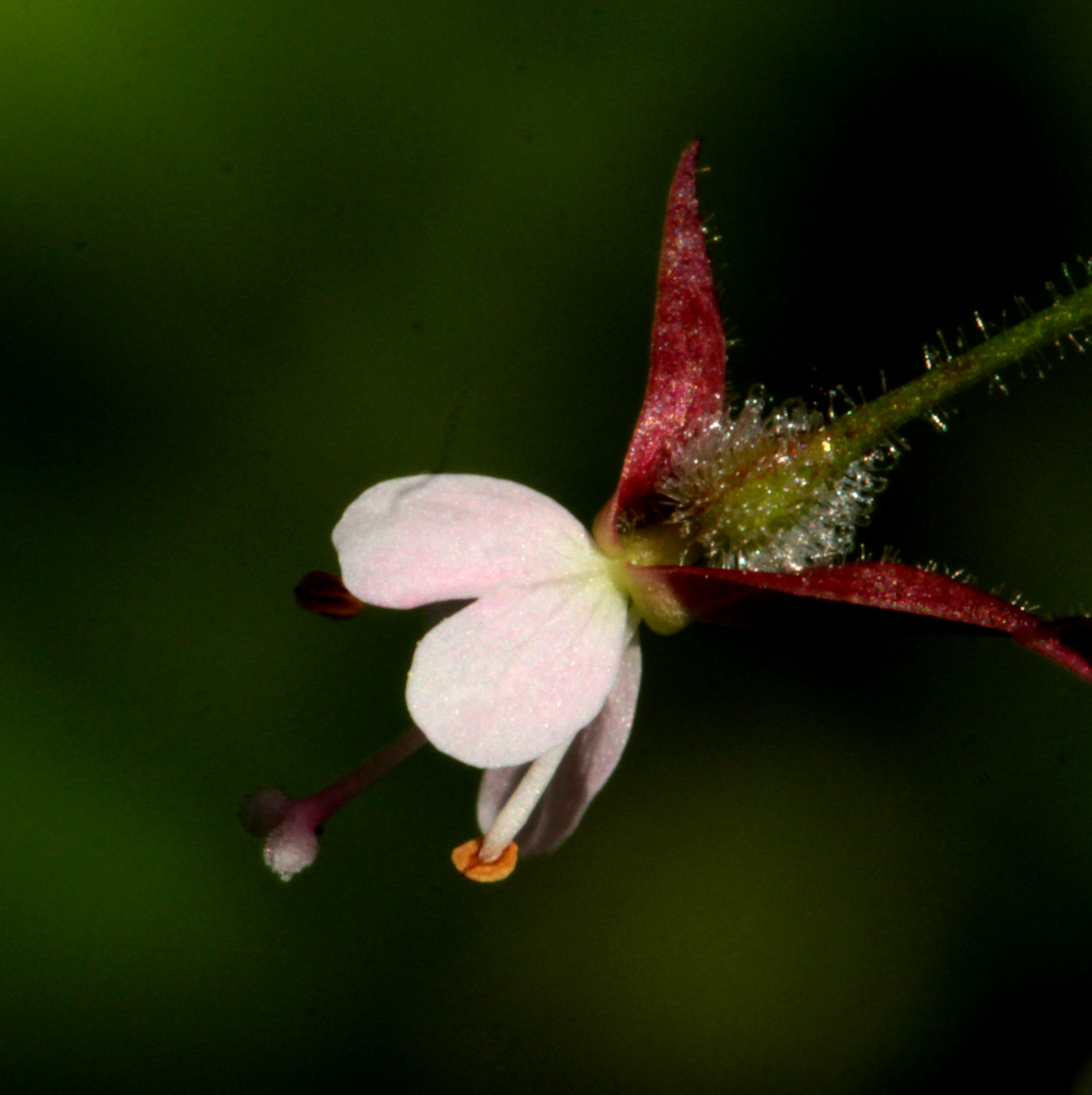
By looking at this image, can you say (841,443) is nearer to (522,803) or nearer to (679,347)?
(679,347)

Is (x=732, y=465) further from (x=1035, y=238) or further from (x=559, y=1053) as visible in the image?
(x=559, y=1053)

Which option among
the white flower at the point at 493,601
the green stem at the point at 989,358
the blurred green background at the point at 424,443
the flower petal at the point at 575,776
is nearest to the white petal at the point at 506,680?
the white flower at the point at 493,601

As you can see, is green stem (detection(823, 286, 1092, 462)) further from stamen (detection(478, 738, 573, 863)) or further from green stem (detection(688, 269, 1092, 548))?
stamen (detection(478, 738, 573, 863))

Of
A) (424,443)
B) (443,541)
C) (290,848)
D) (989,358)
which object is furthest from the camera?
(424,443)

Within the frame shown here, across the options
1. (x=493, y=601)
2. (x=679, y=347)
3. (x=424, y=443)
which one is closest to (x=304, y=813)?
(x=493, y=601)

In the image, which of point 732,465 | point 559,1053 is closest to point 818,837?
point 559,1053

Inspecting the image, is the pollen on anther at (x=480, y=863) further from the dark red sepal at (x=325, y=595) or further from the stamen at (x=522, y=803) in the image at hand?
the dark red sepal at (x=325, y=595)

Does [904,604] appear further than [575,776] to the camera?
No

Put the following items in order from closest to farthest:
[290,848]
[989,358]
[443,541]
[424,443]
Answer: [989,358] < [443,541] < [290,848] < [424,443]
